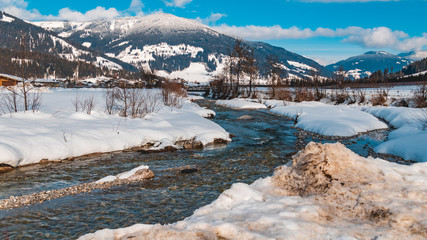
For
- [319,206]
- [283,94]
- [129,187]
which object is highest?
[283,94]

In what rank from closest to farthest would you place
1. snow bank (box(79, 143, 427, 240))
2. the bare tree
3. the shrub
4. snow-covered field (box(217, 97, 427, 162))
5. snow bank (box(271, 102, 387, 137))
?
snow bank (box(79, 143, 427, 240)) < snow-covered field (box(217, 97, 427, 162)) < snow bank (box(271, 102, 387, 137)) < the shrub < the bare tree

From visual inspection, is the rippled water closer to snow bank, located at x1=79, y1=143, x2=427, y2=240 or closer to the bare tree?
snow bank, located at x1=79, y1=143, x2=427, y2=240

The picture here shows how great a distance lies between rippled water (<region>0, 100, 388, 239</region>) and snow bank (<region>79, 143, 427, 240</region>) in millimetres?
2307

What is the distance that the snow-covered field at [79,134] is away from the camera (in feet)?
35.8

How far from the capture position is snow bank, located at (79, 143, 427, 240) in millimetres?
4000

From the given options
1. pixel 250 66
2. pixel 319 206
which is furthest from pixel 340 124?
pixel 250 66

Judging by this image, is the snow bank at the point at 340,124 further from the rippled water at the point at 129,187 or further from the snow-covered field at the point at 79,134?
the snow-covered field at the point at 79,134

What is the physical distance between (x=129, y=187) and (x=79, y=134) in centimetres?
626

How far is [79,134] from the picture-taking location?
1340 centimetres

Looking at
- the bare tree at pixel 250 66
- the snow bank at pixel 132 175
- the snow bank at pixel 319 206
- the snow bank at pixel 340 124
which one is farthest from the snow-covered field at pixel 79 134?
the bare tree at pixel 250 66

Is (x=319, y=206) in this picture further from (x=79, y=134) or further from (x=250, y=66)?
(x=250, y=66)

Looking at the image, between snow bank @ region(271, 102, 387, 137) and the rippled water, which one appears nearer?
the rippled water

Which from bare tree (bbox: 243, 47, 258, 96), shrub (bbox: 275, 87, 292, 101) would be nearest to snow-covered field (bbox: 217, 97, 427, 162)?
shrub (bbox: 275, 87, 292, 101)

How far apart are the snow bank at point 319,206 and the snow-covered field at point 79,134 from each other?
8.78 metres
